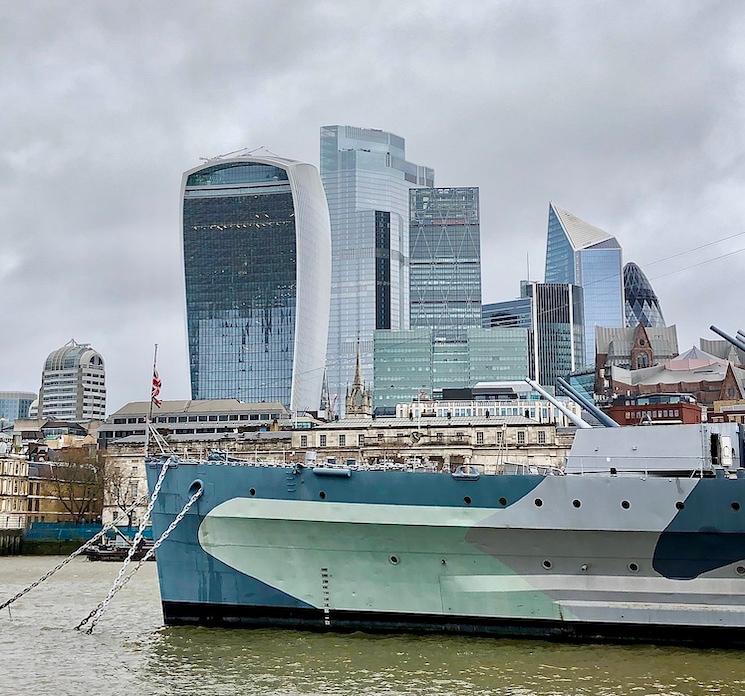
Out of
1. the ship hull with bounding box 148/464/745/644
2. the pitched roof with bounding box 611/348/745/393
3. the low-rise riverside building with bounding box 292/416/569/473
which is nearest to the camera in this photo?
the ship hull with bounding box 148/464/745/644

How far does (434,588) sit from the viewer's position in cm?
2320

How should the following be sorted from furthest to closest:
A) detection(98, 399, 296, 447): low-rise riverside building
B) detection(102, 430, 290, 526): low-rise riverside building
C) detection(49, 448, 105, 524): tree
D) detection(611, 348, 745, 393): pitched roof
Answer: detection(611, 348, 745, 393): pitched roof → detection(98, 399, 296, 447): low-rise riverside building → detection(49, 448, 105, 524): tree → detection(102, 430, 290, 526): low-rise riverside building

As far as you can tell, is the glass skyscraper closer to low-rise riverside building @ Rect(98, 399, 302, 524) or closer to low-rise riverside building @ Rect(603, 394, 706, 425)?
low-rise riverside building @ Rect(98, 399, 302, 524)

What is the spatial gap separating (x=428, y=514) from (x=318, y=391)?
168004 millimetres

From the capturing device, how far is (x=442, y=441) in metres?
77.4

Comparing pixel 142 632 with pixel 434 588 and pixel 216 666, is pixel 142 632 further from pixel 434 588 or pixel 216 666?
pixel 434 588

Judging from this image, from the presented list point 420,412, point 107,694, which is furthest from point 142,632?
point 420,412

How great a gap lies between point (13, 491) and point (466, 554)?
7231cm

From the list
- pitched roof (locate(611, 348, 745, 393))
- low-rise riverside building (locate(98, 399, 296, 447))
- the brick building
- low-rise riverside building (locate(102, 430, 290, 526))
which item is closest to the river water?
low-rise riverside building (locate(102, 430, 290, 526))

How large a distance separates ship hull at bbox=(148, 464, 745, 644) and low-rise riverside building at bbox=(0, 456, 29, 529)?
2600 inches

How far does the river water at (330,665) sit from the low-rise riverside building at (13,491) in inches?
2484

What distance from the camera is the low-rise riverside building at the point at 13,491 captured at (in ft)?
278

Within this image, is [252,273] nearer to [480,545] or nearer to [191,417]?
[191,417]

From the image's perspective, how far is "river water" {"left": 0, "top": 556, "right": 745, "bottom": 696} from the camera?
18.9 m
